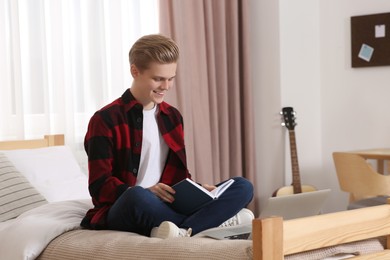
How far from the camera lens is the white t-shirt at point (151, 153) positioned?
2.41m

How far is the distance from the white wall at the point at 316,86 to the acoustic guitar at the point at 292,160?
9 centimetres

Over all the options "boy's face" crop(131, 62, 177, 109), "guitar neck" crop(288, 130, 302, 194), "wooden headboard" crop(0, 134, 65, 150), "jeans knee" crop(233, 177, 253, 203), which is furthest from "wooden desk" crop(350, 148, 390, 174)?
"boy's face" crop(131, 62, 177, 109)

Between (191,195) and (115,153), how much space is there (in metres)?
0.30

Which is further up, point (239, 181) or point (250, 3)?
point (250, 3)

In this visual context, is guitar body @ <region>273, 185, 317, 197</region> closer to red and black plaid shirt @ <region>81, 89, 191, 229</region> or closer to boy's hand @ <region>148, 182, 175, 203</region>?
red and black plaid shirt @ <region>81, 89, 191, 229</region>

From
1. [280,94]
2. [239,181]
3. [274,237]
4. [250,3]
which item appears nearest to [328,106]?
[280,94]

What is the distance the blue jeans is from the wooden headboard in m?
1.08

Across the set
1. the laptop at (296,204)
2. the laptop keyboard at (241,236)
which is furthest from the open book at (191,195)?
the laptop at (296,204)

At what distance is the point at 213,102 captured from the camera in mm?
4426

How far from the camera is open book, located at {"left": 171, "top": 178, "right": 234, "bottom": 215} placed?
2.18 meters

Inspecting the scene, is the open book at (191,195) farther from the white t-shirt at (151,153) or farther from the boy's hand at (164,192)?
the white t-shirt at (151,153)

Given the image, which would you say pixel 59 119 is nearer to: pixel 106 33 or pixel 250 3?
pixel 106 33

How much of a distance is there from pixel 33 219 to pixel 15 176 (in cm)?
50

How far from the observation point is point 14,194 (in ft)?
8.80
